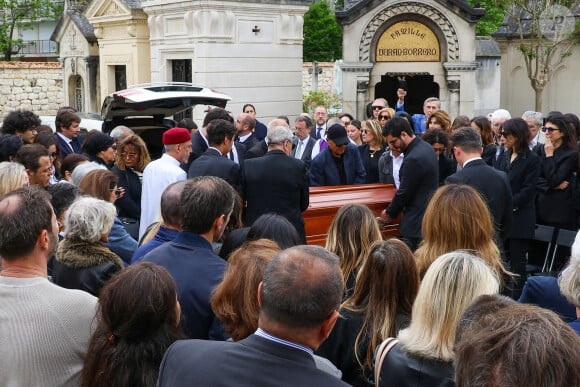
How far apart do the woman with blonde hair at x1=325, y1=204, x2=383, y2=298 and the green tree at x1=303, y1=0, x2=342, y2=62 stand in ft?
85.1

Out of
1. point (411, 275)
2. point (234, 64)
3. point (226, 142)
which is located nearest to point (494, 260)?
point (411, 275)

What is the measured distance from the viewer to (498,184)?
17.4ft

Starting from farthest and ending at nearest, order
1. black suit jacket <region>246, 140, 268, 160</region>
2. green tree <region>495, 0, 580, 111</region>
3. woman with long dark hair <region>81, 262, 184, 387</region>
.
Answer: green tree <region>495, 0, 580, 111</region>, black suit jacket <region>246, 140, 268, 160</region>, woman with long dark hair <region>81, 262, 184, 387</region>

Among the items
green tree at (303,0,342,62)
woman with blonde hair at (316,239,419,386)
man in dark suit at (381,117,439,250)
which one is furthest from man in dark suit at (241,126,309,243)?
green tree at (303,0,342,62)

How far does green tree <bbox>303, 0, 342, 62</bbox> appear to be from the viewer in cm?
2917

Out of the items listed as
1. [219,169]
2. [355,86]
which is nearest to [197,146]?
[219,169]

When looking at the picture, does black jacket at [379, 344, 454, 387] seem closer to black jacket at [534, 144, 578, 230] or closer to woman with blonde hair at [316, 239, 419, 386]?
woman with blonde hair at [316, 239, 419, 386]

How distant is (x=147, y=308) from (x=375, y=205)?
4.20m

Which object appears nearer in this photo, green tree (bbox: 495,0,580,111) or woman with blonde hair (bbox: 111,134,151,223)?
woman with blonde hair (bbox: 111,134,151,223)

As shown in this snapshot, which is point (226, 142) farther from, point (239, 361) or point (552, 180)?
point (239, 361)

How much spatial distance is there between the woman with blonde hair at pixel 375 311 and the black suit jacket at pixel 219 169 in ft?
8.67

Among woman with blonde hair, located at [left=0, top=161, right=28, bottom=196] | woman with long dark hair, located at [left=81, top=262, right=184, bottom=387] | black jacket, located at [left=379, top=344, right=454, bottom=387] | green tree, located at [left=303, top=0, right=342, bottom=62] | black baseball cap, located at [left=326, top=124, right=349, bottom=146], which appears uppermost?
green tree, located at [left=303, top=0, right=342, bottom=62]

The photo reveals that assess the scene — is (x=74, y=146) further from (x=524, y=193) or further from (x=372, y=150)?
(x=524, y=193)

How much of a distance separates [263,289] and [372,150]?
19.6ft
